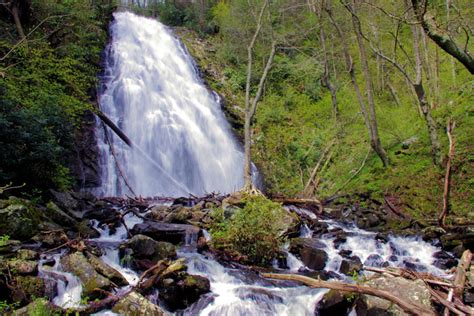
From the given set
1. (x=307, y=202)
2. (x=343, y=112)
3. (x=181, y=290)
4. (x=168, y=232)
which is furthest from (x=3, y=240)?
(x=343, y=112)

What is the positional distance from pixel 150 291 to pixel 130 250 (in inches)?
60.7

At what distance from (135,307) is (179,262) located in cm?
139

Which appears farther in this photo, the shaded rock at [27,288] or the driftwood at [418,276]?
the shaded rock at [27,288]

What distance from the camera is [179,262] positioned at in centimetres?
691

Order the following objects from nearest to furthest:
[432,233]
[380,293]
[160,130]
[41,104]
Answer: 1. [380,293]
2. [432,233]
3. [41,104]
4. [160,130]

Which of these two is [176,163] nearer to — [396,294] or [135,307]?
[135,307]

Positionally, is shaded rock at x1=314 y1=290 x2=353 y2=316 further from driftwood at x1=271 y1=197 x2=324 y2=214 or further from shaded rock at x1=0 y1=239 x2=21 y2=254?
driftwood at x1=271 y1=197 x2=324 y2=214

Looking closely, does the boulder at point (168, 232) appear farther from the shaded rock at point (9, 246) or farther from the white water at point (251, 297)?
the shaded rock at point (9, 246)

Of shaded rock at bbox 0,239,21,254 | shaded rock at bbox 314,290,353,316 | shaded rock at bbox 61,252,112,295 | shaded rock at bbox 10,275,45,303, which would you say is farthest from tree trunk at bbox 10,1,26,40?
shaded rock at bbox 314,290,353,316

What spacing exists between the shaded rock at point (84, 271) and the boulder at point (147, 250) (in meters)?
1.19

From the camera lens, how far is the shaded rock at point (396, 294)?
16.8ft

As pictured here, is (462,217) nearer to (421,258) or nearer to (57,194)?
(421,258)

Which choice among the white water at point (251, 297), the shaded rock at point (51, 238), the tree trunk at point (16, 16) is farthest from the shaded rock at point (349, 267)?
the tree trunk at point (16, 16)

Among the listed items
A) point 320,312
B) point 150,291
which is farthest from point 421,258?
point 150,291
